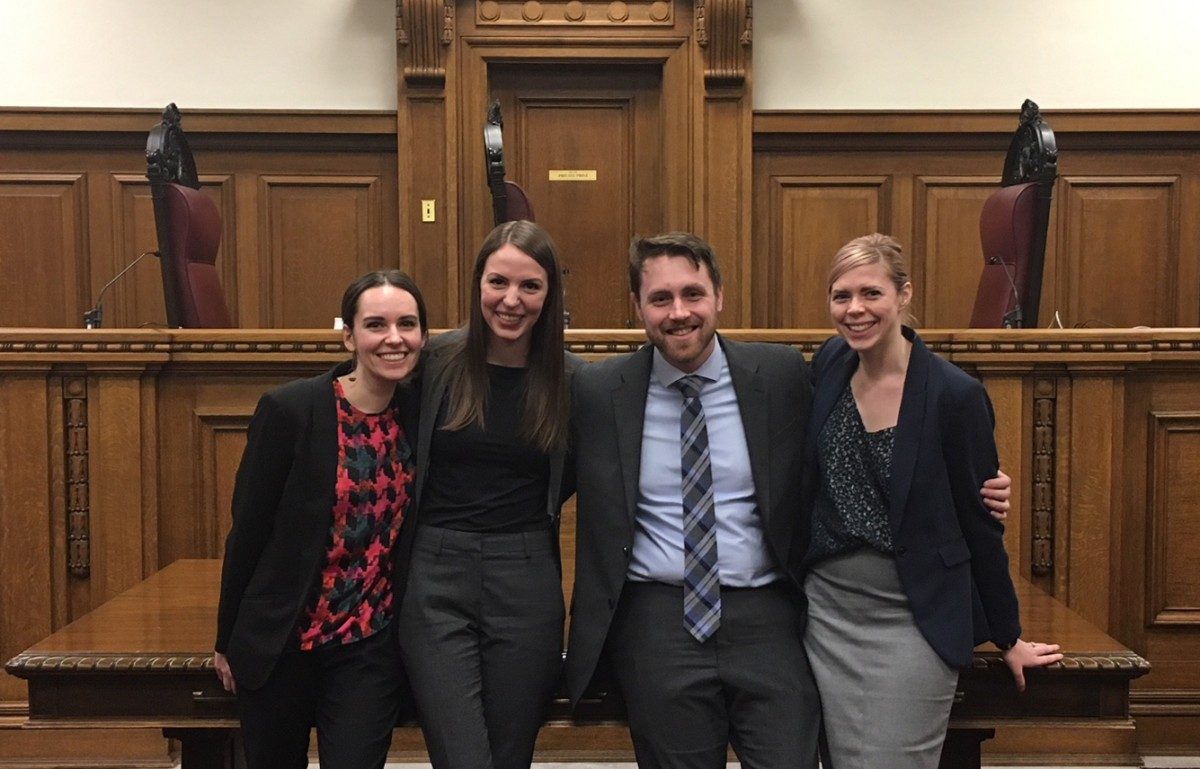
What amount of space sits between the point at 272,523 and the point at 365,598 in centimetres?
21

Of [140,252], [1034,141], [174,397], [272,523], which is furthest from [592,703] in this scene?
[140,252]

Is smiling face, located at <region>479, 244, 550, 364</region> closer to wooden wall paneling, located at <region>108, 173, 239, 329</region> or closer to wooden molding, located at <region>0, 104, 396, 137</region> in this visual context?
wooden molding, located at <region>0, 104, 396, 137</region>

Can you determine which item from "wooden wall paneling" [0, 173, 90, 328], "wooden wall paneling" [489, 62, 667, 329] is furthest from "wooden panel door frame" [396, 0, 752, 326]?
"wooden wall paneling" [0, 173, 90, 328]

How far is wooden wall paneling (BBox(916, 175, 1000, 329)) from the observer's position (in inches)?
213

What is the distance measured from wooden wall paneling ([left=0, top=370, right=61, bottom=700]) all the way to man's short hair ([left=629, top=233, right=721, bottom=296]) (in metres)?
1.98

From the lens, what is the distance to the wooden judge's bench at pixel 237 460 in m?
2.88

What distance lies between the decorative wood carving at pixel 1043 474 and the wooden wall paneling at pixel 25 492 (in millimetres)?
2833

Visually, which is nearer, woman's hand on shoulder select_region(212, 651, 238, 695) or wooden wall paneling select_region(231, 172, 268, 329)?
woman's hand on shoulder select_region(212, 651, 238, 695)

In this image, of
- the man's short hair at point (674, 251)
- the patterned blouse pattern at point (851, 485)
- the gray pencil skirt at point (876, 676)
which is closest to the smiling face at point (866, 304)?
the patterned blouse pattern at point (851, 485)

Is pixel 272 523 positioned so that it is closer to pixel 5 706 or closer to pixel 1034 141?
pixel 5 706

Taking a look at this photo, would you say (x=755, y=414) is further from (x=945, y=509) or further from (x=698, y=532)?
(x=945, y=509)

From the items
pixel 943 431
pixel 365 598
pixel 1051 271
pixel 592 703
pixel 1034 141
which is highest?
pixel 1034 141

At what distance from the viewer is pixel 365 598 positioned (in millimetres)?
1785

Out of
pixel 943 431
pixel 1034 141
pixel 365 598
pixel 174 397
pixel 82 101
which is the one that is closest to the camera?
pixel 943 431
